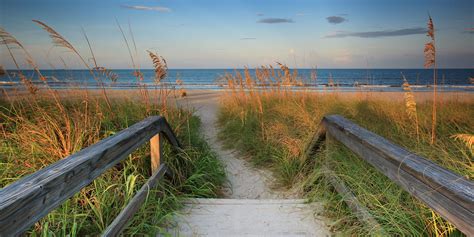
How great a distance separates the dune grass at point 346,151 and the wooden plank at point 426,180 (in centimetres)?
38

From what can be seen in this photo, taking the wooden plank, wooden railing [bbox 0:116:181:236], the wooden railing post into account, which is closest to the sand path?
the wooden railing post

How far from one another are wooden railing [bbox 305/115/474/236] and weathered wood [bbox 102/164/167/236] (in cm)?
165

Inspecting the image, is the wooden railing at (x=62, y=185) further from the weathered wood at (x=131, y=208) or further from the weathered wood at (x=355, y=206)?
the weathered wood at (x=355, y=206)

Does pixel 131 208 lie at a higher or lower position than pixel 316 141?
lower

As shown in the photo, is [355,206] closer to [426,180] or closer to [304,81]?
[426,180]

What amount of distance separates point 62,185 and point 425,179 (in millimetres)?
1715

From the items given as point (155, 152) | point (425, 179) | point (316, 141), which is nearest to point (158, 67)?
point (155, 152)

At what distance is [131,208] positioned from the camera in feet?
8.11

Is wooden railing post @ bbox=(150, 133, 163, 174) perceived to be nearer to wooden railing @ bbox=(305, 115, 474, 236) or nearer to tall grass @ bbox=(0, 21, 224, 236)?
tall grass @ bbox=(0, 21, 224, 236)

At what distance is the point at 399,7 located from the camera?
18.2 m

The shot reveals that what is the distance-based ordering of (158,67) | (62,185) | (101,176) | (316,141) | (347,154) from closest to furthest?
(62,185) < (101,176) < (347,154) < (316,141) < (158,67)

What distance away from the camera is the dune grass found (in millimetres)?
2400

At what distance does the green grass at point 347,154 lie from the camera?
238 cm

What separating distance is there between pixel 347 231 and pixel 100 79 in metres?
3.25
